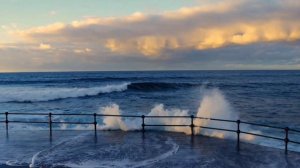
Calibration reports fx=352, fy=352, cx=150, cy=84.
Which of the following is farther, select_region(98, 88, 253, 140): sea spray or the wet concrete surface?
select_region(98, 88, 253, 140): sea spray

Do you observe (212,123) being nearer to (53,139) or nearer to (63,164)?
(53,139)

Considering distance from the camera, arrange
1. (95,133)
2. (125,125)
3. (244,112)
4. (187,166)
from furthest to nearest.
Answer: (244,112)
(125,125)
(95,133)
(187,166)

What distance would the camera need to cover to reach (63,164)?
10.0m

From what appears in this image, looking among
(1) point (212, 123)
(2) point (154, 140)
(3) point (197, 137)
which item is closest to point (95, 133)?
(2) point (154, 140)

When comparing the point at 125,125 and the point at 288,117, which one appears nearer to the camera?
the point at 125,125

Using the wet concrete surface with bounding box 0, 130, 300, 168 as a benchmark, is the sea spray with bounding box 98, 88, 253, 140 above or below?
above

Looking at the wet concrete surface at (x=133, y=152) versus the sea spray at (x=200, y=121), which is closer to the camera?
the wet concrete surface at (x=133, y=152)

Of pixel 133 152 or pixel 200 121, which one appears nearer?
pixel 133 152

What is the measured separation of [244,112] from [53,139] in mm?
19517

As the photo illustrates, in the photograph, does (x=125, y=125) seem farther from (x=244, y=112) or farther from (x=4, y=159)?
(x=244, y=112)

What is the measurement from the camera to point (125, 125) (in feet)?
53.5

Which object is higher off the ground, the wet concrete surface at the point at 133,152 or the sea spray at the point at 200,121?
the sea spray at the point at 200,121

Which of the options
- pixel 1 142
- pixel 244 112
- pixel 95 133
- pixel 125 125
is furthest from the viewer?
pixel 244 112

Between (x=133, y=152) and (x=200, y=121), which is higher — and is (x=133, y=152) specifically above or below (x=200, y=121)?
below
